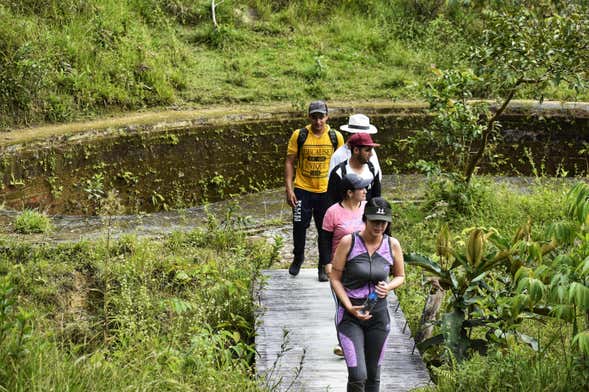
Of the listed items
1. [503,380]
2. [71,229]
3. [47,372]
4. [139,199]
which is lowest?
[139,199]

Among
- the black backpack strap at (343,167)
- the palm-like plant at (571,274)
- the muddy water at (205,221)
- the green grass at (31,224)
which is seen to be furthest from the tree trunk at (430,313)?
the green grass at (31,224)

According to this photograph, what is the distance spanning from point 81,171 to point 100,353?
292 inches

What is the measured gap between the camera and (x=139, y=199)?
11727mm

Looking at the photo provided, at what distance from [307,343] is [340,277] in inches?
44.5

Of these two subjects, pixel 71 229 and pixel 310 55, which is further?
pixel 310 55

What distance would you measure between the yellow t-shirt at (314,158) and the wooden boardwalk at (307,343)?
Result: 0.82m

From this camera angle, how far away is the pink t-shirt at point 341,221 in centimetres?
534

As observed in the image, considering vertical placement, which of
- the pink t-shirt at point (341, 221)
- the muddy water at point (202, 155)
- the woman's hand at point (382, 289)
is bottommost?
the muddy water at point (202, 155)

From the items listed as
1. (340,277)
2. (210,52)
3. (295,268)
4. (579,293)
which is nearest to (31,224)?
(295,268)

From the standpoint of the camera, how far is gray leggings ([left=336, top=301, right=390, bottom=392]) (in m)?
4.73

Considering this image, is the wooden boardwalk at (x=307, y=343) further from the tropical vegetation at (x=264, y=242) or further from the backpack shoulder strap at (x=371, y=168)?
the backpack shoulder strap at (x=371, y=168)

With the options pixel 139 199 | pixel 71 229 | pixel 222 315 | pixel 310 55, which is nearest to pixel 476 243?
pixel 222 315

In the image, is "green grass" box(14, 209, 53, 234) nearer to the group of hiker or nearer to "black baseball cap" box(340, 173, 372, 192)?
the group of hiker

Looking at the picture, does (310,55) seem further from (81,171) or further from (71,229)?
(71,229)
